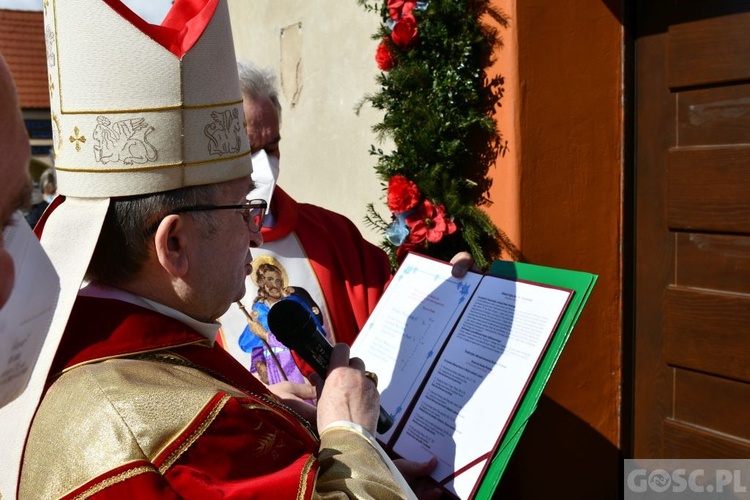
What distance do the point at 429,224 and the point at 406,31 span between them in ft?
2.73

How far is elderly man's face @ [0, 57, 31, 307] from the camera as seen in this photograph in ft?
2.58

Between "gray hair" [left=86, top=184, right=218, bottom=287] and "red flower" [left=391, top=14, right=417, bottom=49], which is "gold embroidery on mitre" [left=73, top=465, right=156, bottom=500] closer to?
"gray hair" [left=86, top=184, right=218, bottom=287]

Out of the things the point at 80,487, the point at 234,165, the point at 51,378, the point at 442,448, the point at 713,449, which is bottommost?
the point at 713,449

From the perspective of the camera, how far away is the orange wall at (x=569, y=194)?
2.97 metres

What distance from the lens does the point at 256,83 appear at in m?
2.84

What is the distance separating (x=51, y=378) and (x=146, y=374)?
0.20 meters

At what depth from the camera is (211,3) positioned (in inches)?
68.2

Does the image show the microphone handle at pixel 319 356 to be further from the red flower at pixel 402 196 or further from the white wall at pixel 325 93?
the white wall at pixel 325 93

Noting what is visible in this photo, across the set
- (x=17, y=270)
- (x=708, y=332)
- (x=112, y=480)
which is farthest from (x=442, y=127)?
(x=17, y=270)

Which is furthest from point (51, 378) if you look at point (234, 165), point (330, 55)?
point (330, 55)

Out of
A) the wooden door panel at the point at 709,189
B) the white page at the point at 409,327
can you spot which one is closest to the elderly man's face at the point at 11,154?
the white page at the point at 409,327

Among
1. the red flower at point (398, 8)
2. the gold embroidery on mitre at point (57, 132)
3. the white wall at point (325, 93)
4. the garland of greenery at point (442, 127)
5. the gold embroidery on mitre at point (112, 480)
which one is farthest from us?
the white wall at point (325, 93)

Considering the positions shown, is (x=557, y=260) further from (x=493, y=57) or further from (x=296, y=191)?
(x=296, y=191)

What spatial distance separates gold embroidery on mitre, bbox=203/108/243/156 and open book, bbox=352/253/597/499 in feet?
2.90
